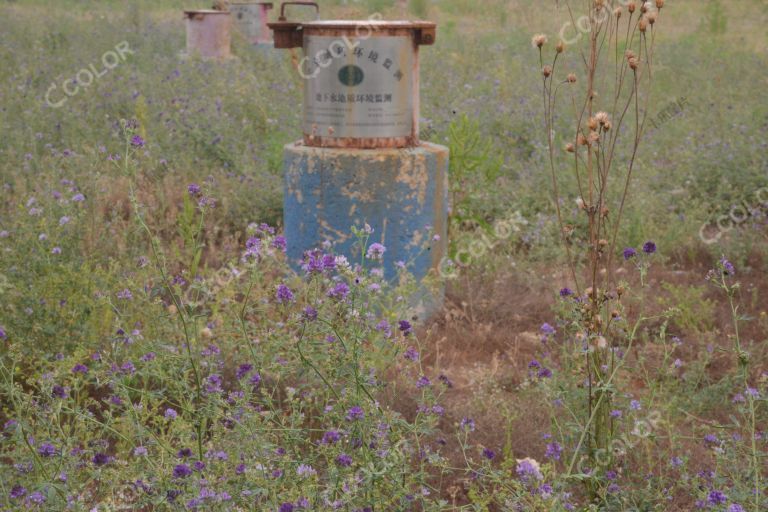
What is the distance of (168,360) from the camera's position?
2637 mm

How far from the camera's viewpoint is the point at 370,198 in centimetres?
450

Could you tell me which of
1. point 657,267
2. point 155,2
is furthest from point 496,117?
point 155,2

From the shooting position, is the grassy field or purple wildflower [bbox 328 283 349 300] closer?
purple wildflower [bbox 328 283 349 300]

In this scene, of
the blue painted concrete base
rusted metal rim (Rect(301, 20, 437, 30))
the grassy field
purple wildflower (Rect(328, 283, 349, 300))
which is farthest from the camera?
the blue painted concrete base

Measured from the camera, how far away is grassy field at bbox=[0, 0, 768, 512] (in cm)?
238

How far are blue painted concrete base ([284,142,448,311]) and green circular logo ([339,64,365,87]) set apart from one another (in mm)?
330

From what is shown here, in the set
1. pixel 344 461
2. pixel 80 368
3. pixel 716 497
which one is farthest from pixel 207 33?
pixel 716 497

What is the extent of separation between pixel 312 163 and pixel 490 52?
9.41 metres

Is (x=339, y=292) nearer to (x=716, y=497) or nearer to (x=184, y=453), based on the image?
(x=184, y=453)

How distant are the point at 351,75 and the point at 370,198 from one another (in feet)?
1.99

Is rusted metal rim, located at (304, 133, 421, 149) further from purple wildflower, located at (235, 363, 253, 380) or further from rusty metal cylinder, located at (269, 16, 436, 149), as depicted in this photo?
purple wildflower, located at (235, 363, 253, 380)

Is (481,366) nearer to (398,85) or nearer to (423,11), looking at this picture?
(398,85)

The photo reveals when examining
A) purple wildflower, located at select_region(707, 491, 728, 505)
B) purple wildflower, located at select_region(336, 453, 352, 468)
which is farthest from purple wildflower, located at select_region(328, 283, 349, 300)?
purple wildflower, located at select_region(707, 491, 728, 505)

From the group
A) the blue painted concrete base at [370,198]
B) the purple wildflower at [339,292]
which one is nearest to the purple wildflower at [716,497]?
the purple wildflower at [339,292]
